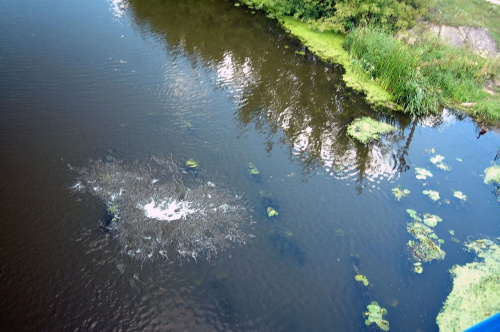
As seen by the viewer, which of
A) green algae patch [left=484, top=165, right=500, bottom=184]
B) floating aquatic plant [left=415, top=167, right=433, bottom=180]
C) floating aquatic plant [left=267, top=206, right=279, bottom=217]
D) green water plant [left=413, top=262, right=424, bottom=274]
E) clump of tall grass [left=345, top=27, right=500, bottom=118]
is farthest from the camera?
clump of tall grass [left=345, top=27, right=500, bottom=118]

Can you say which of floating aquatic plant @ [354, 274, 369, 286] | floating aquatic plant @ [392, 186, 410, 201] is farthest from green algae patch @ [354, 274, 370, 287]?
floating aquatic plant @ [392, 186, 410, 201]

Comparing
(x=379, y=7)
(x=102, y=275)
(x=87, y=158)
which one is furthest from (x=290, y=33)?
(x=102, y=275)

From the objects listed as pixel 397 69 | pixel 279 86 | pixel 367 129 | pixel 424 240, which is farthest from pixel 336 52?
pixel 424 240

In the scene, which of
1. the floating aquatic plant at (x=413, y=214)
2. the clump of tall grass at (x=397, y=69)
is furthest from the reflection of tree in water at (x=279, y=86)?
the floating aquatic plant at (x=413, y=214)

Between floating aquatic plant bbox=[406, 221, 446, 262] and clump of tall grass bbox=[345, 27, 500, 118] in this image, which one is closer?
floating aquatic plant bbox=[406, 221, 446, 262]

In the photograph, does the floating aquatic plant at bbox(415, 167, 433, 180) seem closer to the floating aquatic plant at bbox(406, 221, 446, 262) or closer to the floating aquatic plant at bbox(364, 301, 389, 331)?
the floating aquatic plant at bbox(406, 221, 446, 262)

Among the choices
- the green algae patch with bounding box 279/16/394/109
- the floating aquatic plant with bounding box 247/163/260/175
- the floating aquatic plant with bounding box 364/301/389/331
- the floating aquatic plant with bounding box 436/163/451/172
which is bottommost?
the floating aquatic plant with bounding box 364/301/389/331

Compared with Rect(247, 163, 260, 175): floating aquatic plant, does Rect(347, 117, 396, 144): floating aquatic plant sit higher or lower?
higher
